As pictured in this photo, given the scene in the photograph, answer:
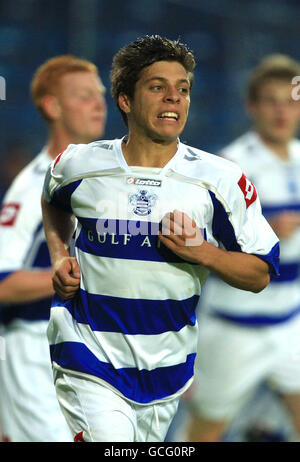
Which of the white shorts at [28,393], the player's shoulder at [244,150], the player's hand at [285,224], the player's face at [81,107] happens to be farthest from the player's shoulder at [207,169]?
the player's shoulder at [244,150]

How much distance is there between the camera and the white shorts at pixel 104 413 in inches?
124

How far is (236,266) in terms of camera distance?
3.14 meters

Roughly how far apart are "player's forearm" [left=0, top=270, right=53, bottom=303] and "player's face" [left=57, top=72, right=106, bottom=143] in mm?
992

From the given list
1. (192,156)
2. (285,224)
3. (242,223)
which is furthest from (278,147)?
(242,223)

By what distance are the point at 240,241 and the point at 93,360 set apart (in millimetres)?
672

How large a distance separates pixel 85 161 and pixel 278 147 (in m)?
3.09

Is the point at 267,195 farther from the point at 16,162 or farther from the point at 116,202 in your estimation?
the point at 16,162

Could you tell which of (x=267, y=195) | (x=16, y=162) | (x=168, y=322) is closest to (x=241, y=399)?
(x=267, y=195)

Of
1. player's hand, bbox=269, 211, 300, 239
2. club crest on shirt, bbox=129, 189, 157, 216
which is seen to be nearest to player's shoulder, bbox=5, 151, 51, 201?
club crest on shirt, bbox=129, 189, 157, 216

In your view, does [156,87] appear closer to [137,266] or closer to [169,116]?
[169,116]

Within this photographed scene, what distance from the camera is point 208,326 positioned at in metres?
6.18

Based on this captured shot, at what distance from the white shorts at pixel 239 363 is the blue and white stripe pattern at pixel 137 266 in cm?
270

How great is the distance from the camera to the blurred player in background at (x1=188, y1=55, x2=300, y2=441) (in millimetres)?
5875

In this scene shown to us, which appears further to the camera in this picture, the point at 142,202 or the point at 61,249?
the point at 61,249
